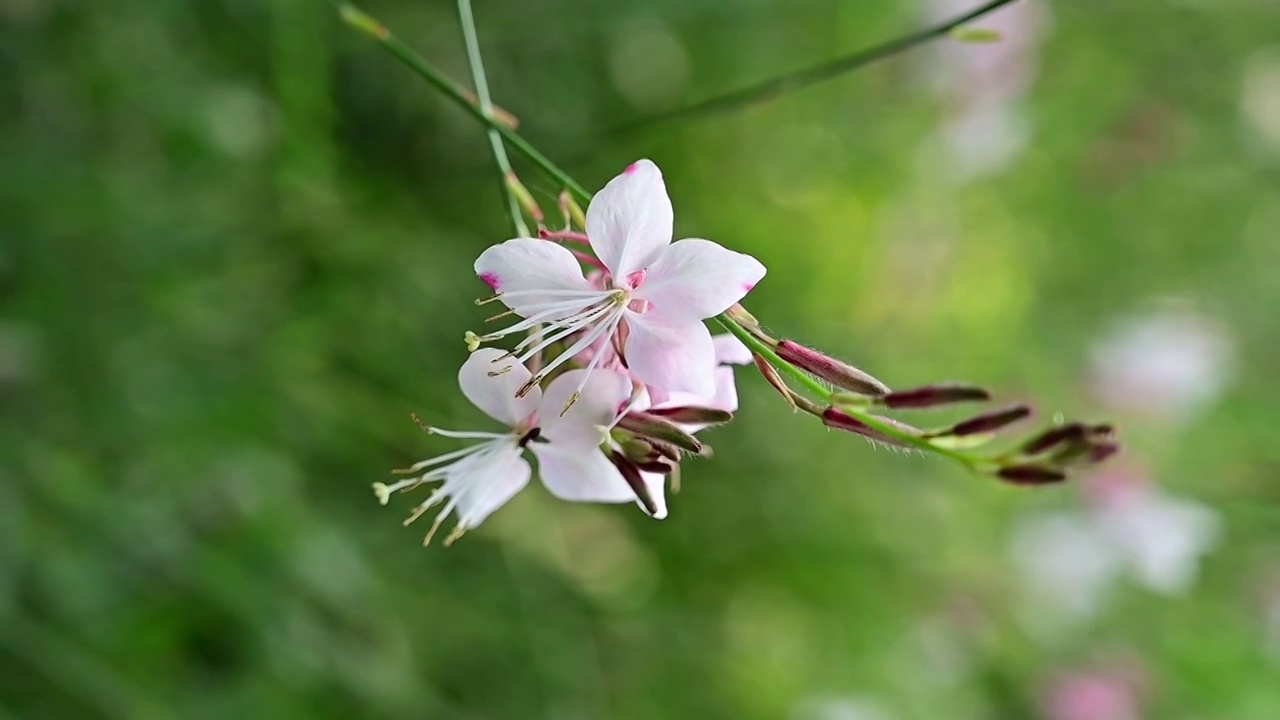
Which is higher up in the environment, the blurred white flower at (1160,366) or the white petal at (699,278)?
the blurred white flower at (1160,366)

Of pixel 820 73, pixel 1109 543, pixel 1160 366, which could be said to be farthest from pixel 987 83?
pixel 820 73

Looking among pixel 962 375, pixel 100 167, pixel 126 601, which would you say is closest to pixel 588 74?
pixel 100 167

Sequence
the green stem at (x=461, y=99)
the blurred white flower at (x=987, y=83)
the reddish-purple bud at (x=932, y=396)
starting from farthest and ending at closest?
the blurred white flower at (x=987, y=83) → the green stem at (x=461, y=99) → the reddish-purple bud at (x=932, y=396)

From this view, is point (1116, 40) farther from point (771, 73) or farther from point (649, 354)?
point (649, 354)

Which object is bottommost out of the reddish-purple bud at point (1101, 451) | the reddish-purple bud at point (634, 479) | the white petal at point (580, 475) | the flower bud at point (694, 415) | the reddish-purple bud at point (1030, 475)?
the reddish-purple bud at point (634, 479)

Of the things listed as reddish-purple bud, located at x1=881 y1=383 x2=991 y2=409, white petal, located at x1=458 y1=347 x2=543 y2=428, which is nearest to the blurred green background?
white petal, located at x1=458 y1=347 x2=543 y2=428

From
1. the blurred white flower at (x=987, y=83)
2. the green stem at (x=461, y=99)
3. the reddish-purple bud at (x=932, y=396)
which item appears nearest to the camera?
the reddish-purple bud at (x=932, y=396)

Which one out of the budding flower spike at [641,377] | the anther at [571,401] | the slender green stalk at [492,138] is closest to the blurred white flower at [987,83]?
the slender green stalk at [492,138]

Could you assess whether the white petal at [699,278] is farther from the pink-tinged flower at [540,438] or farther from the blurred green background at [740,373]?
the blurred green background at [740,373]
